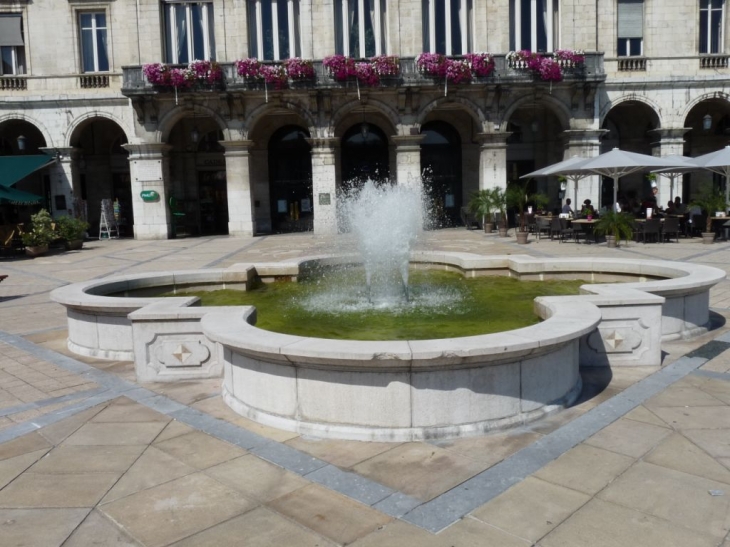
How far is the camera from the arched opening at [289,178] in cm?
2948

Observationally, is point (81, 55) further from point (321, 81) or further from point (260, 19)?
point (321, 81)

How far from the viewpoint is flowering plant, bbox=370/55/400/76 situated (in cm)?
2456

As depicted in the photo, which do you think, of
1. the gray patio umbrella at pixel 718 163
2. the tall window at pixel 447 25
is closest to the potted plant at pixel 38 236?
the tall window at pixel 447 25

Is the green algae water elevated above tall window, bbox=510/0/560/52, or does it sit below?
below

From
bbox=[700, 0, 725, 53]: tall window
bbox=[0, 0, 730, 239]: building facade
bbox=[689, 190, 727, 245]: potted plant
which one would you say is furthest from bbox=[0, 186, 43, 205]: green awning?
bbox=[700, 0, 725, 53]: tall window

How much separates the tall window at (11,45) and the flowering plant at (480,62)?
56.3 feet

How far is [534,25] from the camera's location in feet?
83.9

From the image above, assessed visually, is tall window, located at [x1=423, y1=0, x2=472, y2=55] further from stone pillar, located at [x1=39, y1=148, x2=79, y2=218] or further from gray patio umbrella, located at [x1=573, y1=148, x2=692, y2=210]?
stone pillar, located at [x1=39, y1=148, x2=79, y2=218]

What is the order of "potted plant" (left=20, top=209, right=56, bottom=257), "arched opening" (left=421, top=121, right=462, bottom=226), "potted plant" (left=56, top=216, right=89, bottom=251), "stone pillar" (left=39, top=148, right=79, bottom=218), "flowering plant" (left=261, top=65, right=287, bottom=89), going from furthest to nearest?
"arched opening" (left=421, top=121, right=462, bottom=226) < "stone pillar" (left=39, top=148, right=79, bottom=218) < "flowering plant" (left=261, top=65, right=287, bottom=89) < "potted plant" (left=56, top=216, right=89, bottom=251) < "potted plant" (left=20, top=209, right=56, bottom=257)

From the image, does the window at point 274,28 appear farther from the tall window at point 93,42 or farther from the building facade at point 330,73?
the tall window at point 93,42

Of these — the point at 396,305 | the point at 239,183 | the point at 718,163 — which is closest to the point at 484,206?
the point at 718,163

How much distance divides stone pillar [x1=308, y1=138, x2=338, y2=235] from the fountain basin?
1850 cm

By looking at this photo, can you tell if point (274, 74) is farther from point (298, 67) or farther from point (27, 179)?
point (27, 179)

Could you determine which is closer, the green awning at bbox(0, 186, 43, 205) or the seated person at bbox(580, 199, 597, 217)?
the seated person at bbox(580, 199, 597, 217)
